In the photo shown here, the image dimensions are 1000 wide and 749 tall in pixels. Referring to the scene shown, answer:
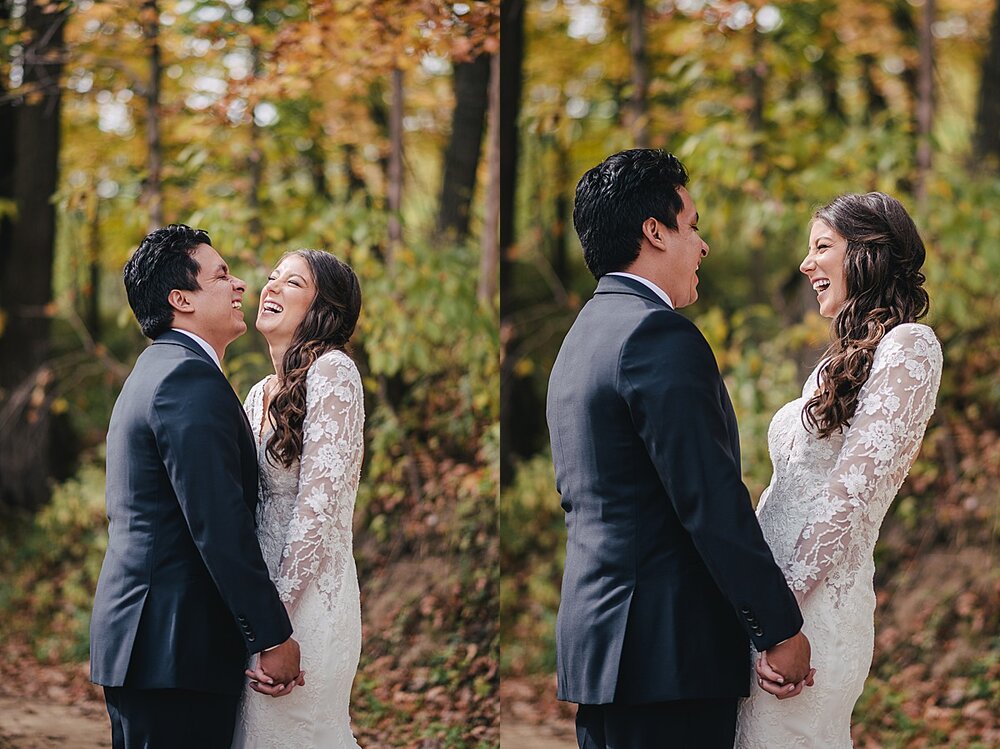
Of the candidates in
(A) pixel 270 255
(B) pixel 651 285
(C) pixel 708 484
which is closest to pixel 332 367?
(B) pixel 651 285

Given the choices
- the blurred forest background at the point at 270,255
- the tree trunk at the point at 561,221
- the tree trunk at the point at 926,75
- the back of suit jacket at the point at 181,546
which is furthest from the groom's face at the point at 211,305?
the tree trunk at the point at 926,75

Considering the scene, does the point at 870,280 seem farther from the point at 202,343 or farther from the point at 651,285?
the point at 202,343

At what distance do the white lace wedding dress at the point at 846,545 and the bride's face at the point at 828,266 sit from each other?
0.62 ft

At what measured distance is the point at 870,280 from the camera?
266 centimetres

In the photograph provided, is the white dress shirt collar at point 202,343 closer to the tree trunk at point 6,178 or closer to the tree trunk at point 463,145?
the tree trunk at point 463,145

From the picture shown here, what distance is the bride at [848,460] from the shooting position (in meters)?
2.50

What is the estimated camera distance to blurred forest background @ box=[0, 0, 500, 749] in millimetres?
5535

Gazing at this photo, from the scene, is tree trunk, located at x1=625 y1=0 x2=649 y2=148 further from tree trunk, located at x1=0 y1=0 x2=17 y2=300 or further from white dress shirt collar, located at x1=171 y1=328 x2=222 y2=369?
white dress shirt collar, located at x1=171 y1=328 x2=222 y2=369

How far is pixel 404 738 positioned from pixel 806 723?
130 inches

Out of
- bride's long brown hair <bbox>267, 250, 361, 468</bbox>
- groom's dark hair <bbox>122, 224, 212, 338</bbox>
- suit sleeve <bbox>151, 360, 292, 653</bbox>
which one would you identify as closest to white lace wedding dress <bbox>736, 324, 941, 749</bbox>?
suit sleeve <bbox>151, 360, 292, 653</bbox>

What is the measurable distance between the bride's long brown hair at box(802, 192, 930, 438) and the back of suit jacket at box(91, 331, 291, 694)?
1.34m

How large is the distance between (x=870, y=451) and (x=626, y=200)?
2.53 feet

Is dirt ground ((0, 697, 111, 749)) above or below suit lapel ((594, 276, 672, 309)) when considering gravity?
below

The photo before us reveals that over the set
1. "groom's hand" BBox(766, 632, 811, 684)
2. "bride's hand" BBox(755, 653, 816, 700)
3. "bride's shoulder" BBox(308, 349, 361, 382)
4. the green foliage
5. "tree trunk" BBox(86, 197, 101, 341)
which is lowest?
the green foliage
